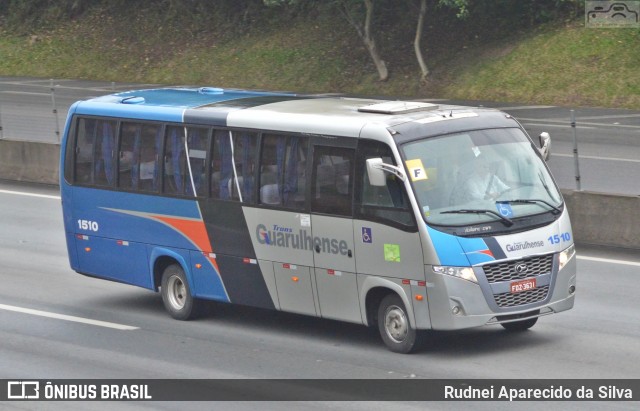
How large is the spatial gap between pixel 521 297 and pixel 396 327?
1237mm

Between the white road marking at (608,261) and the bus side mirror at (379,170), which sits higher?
the bus side mirror at (379,170)

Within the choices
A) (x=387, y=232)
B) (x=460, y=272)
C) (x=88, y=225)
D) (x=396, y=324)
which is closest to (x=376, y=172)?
(x=387, y=232)

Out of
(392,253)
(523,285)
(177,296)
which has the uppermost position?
(392,253)

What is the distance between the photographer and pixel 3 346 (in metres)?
12.8

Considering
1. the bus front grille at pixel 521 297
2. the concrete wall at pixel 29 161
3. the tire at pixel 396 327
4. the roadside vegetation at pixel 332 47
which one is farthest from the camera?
the roadside vegetation at pixel 332 47

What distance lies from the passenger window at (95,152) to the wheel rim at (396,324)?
4.32 meters

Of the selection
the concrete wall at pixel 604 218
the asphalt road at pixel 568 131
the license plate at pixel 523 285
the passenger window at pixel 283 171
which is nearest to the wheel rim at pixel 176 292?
the passenger window at pixel 283 171

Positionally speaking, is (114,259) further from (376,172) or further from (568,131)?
(568,131)

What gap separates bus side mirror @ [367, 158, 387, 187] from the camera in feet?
37.7

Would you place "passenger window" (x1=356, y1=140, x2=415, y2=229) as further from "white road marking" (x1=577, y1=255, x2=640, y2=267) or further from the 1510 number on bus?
"white road marking" (x1=577, y1=255, x2=640, y2=267)

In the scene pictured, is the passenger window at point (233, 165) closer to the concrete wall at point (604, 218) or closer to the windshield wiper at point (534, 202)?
the windshield wiper at point (534, 202)

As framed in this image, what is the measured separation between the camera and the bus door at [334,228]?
39.4ft

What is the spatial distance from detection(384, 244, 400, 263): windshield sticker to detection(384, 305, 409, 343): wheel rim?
479 millimetres

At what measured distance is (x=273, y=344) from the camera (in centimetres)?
1253
